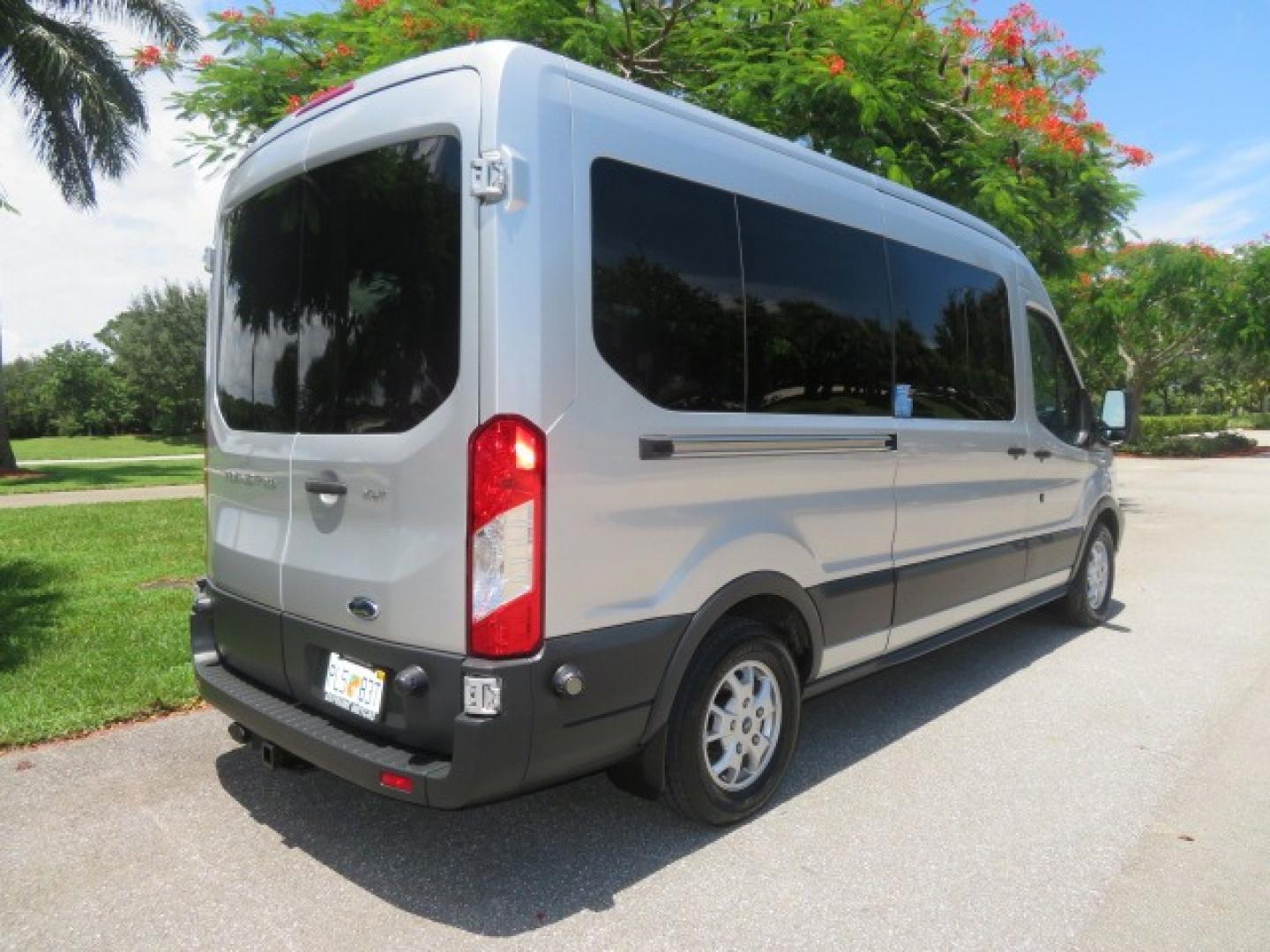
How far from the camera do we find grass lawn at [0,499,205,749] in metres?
4.34

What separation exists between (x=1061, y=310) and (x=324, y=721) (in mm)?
20664

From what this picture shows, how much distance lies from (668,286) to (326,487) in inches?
50.1

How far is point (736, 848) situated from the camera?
123 inches

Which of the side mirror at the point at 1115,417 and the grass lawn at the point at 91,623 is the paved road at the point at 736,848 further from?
the side mirror at the point at 1115,417

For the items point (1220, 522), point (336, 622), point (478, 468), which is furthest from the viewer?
point (1220, 522)

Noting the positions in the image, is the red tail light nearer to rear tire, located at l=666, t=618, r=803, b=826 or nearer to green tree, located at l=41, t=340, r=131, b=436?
rear tire, located at l=666, t=618, r=803, b=826

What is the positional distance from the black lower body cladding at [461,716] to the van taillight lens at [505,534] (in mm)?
92

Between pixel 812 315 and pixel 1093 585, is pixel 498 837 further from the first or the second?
pixel 1093 585

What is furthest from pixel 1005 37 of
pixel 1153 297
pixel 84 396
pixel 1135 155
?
pixel 84 396

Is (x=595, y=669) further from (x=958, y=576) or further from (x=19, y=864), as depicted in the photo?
(x=958, y=576)

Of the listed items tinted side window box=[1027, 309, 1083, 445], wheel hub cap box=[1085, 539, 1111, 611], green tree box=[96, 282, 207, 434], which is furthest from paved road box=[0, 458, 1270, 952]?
green tree box=[96, 282, 207, 434]

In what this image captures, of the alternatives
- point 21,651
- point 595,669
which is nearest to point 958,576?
point 595,669

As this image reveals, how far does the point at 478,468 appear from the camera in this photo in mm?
2486

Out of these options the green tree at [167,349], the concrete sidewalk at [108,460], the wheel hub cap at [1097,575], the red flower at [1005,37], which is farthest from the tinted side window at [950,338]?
the green tree at [167,349]
